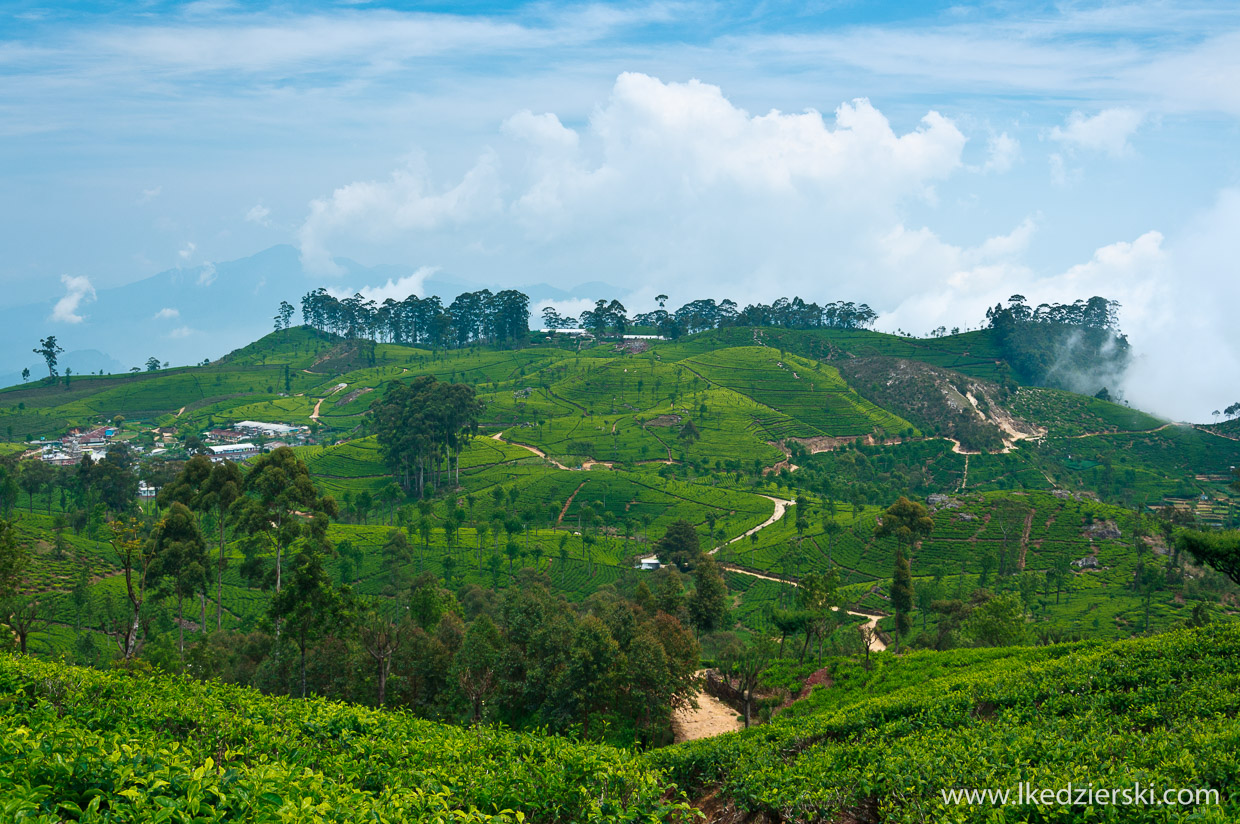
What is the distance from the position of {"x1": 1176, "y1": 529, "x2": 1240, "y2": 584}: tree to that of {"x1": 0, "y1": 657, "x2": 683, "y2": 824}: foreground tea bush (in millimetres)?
20886

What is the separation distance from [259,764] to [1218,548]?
2693cm

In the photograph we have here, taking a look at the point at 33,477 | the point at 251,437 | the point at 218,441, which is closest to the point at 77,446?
the point at 218,441

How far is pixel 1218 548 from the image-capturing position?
71.6 ft

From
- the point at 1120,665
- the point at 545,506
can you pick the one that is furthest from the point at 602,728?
the point at 545,506

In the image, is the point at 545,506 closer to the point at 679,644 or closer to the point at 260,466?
the point at 260,466

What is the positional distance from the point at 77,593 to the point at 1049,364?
143881 mm

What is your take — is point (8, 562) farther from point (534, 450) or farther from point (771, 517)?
point (534, 450)

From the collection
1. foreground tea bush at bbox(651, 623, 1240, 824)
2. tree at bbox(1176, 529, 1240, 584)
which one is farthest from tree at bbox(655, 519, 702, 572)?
foreground tea bush at bbox(651, 623, 1240, 824)

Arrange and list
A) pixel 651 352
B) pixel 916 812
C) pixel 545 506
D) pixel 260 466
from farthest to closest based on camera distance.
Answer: pixel 651 352 → pixel 545 506 → pixel 260 466 → pixel 916 812

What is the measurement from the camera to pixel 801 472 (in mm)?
81125

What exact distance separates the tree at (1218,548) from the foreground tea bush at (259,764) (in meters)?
20.9

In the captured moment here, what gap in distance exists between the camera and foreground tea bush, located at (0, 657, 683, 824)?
642cm

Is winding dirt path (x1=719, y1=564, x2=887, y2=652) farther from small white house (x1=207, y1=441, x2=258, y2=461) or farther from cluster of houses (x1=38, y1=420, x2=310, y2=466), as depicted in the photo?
small white house (x1=207, y1=441, x2=258, y2=461)

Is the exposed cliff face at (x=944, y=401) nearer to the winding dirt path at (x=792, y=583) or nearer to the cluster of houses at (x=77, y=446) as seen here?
the winding dirt path at (x=792, y=583)
